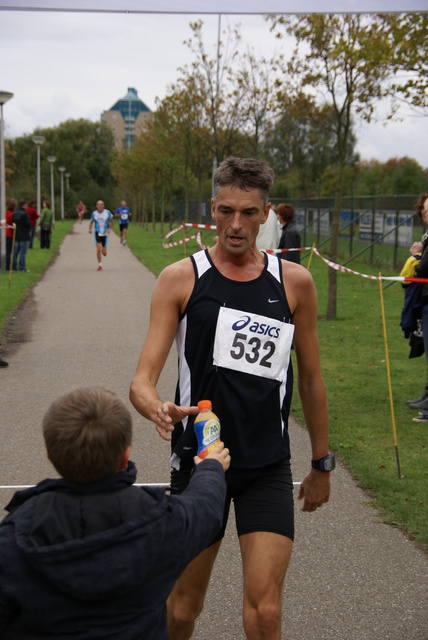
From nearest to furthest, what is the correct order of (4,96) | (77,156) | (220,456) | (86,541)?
(86,541)
(220,456)
(4,96)
(77,156)

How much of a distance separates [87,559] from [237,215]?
59.5 inches

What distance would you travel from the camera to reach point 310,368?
11.1 feet

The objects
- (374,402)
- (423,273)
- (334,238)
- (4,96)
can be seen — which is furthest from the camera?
(4,96)

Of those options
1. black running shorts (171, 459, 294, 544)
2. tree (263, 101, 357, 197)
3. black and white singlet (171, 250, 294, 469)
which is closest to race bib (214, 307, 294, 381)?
black and white singlet (171, 250, 294, 469)

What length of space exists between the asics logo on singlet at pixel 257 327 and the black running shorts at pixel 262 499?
0.48 metres

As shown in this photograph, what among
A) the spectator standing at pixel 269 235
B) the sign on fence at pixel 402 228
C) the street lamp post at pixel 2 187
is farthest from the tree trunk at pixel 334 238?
the street lamp post at pixel 2 187

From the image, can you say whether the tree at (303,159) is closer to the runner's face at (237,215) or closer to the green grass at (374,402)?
the green grass at (374,402)

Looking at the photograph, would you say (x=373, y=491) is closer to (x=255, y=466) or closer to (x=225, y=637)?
(x=225, y=637)

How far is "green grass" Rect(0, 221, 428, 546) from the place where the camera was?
5805 mm

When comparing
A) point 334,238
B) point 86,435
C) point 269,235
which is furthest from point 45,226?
point 86,435

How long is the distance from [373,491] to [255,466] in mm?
3076

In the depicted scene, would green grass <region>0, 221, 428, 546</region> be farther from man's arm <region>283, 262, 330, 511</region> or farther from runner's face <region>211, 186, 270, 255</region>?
runner's face <region>211, 186, 270, 255</region>

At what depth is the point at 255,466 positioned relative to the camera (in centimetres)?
306

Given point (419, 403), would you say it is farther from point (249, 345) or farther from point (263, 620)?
point (263, 620)
